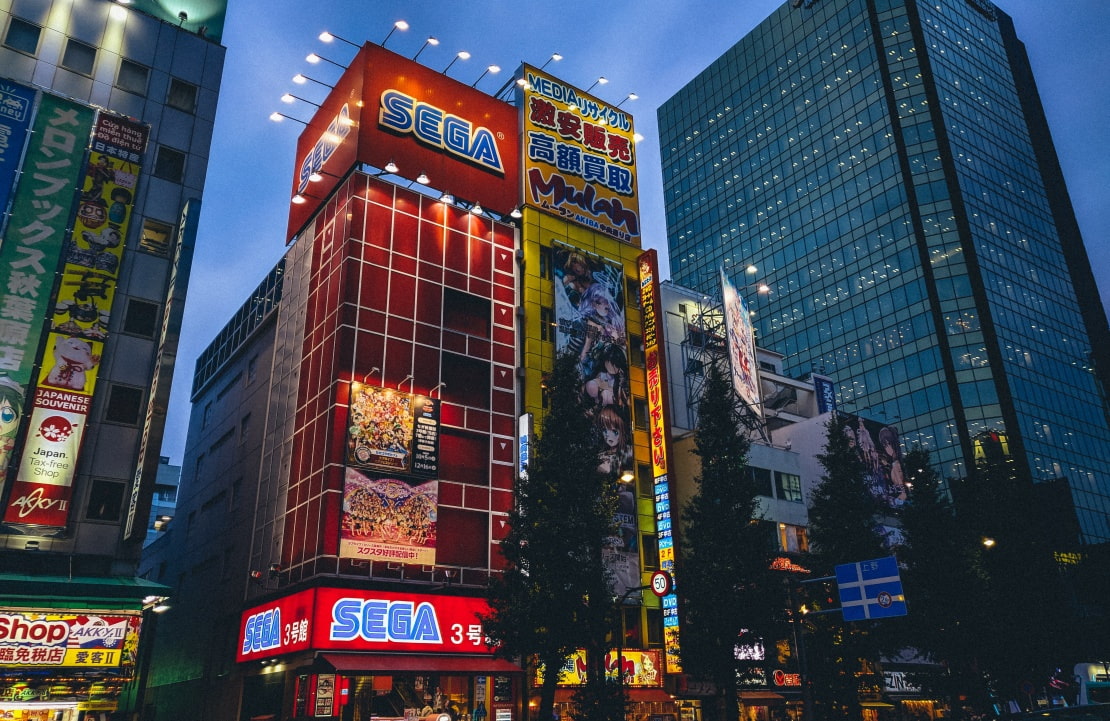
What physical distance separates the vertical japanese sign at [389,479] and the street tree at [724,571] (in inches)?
448

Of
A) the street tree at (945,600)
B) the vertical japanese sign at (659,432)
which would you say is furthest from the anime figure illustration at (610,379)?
the street tree at (945,600)

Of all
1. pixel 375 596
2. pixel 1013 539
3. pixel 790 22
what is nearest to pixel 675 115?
pixel 790 22

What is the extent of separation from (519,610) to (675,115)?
4734 inches

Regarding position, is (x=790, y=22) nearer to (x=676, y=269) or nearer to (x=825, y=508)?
(x=676, y=269)

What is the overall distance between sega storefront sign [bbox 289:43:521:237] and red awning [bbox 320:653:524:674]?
23192 millimetres

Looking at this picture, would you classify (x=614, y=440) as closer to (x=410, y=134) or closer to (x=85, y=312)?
(x=410, y=134)

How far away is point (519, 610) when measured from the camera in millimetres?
26500

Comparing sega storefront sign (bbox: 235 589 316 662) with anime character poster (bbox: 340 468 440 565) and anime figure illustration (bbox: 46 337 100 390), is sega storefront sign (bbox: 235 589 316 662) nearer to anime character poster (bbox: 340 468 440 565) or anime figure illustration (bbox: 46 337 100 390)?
anime character poster (bbox: 340 468 440 565)

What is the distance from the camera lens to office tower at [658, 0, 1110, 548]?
8144 cm

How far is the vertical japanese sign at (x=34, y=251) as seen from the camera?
958 inches

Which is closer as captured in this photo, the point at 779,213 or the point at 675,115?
the point at 779,213

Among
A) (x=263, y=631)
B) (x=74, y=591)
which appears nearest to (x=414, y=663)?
(x=263, y=631)

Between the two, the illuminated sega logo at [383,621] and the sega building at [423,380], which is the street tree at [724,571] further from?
the illuminated sega logo at [383,621]

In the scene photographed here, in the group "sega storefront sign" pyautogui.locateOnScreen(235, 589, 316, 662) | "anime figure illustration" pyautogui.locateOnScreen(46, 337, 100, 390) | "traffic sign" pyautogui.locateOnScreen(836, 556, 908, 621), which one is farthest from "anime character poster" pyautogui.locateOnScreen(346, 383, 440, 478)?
"traffic sign" pyautogui.locateOnScreen(836, 556, 908, 621)
